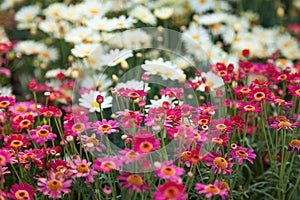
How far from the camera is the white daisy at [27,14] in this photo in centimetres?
230

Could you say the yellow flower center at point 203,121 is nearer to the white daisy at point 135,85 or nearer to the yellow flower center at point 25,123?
the white daisy at point 135,85

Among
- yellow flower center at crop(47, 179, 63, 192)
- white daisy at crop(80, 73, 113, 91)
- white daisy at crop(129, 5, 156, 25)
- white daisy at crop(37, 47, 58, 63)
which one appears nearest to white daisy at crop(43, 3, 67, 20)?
white daisy at crop(37, 47, 58, 63)

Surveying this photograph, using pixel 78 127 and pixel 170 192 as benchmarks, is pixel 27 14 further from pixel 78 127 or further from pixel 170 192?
pixel 170 192

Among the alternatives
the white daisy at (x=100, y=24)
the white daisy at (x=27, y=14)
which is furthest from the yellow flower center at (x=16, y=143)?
the white daisy at (x=27, y=14)

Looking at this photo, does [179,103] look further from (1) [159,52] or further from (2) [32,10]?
(2) [32,10]

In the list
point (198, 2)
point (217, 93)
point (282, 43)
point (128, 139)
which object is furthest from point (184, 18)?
point (128, 139)

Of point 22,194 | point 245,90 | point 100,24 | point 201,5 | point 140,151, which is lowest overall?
point 22,194

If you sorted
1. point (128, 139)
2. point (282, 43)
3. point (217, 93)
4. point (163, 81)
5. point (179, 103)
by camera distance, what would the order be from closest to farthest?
point (128, 139) < point (179, 103) < point (217, 93) < point (163, 81) < point (282, 43)

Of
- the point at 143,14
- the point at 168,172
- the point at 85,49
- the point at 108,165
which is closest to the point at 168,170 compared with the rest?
the point at 168,172

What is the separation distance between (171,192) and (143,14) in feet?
4.14

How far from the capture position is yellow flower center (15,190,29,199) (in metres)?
1.06

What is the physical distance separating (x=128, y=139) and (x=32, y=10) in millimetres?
1428

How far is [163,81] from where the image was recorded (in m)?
1.61

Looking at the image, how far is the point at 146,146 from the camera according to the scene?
102 centimetres
